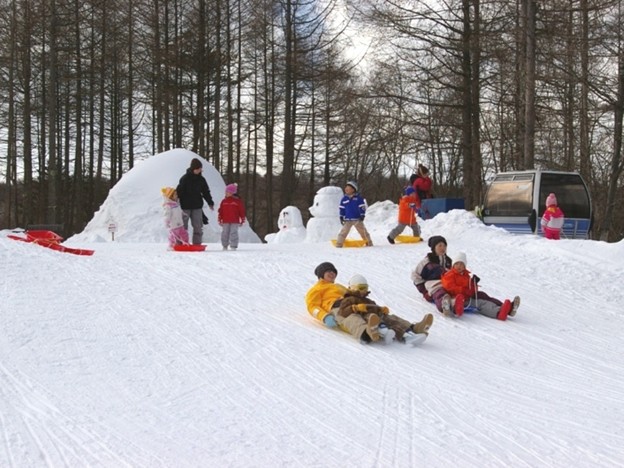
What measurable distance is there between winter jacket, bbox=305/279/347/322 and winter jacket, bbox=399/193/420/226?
7.17m

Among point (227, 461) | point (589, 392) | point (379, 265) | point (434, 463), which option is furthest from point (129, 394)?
point (379, 265)

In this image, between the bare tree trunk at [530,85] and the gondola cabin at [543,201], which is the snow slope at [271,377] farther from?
the bare tree trunk at [530,85]

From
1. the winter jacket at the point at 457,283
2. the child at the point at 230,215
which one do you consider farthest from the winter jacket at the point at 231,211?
the winter jacket at the point at 457,283

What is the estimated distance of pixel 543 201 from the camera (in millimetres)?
14414

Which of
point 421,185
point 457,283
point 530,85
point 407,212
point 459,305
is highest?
point 530,85

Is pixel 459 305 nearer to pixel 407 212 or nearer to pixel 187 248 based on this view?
pixel 187 248

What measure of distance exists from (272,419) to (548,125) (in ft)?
75.3

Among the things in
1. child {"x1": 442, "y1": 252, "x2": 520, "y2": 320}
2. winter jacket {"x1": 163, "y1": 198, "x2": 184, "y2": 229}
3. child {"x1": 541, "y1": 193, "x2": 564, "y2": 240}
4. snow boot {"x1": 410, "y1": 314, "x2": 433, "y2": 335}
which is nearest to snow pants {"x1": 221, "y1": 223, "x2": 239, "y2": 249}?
winter jacket {"x1": 163, "y1": 198, "x2": 184, "y2": 229}

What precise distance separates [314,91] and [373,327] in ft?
79.4

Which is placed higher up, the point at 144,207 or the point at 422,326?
the point at 144,207

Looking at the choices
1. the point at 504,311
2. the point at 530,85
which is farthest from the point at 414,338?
the point at 530,85

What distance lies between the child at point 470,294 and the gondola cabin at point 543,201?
24.5 ft

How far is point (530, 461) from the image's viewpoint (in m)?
3.39

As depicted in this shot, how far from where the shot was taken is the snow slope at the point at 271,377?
134 inches
